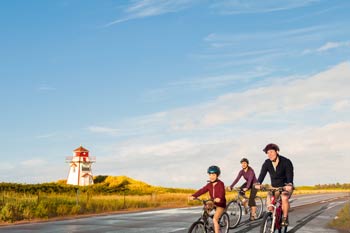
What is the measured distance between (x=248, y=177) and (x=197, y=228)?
289 inches

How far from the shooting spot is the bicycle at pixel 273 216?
10.3m

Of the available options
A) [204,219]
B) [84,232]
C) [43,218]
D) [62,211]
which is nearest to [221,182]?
[204,219]

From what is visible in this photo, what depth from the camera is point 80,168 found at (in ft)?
292

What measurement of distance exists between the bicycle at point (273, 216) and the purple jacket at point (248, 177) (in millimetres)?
5704

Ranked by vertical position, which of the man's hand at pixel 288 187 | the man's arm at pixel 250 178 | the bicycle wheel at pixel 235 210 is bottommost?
the bicycle wheel at pixel 235 210

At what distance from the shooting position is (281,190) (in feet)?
35.3

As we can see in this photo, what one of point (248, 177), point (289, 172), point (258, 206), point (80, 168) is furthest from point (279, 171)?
point (80, 168)

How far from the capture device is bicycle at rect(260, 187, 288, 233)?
10289 millimetres

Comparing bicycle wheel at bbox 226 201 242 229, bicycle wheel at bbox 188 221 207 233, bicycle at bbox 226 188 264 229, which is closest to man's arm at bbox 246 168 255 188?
bicycle at bbox 226 188 264 229

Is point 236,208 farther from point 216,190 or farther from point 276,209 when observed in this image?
point 216,190

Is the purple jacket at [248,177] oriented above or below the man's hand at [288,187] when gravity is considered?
above

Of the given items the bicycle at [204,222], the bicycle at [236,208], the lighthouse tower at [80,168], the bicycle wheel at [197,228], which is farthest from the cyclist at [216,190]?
the lighthouse tower at [80,168]

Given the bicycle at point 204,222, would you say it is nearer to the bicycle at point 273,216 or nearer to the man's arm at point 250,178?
the bicycle at point 273,216

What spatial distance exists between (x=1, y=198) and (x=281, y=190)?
18600 millimetres
